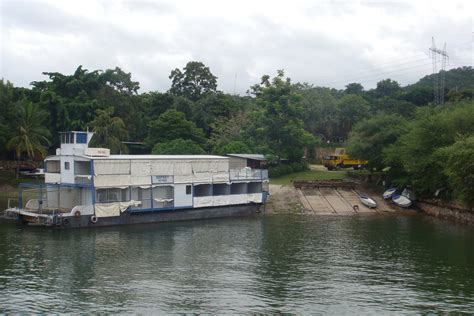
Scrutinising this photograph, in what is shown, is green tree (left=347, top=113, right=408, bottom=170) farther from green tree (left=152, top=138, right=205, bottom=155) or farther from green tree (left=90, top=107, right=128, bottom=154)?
green tree (left=90, top=107, right=128, bottom=154)

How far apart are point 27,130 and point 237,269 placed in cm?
4371

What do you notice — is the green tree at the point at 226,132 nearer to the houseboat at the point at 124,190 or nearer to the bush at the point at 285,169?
the bush at the point at 285,169

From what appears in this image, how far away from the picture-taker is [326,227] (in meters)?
48.2

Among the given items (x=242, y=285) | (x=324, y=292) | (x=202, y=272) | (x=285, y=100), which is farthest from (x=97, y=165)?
(x=285, y=100)

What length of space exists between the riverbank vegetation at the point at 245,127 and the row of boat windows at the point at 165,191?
11778 mm

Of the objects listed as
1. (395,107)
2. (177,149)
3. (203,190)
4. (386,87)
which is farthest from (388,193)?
(386,87)

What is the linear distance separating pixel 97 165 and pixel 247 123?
118 feet

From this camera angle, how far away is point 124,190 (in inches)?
1903

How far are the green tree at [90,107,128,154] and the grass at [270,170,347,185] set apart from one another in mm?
20290

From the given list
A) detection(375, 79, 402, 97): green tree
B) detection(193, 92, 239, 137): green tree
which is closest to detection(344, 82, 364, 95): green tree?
detection(375, 79, 402, 97): green tree

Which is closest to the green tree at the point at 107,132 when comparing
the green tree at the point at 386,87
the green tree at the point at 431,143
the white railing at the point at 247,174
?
the white railing at the point at 247,174

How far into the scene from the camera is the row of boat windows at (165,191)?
4753 cm

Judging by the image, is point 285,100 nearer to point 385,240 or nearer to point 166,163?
point 166,163

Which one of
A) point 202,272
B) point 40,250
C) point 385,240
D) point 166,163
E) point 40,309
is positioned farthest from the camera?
point 166,163
